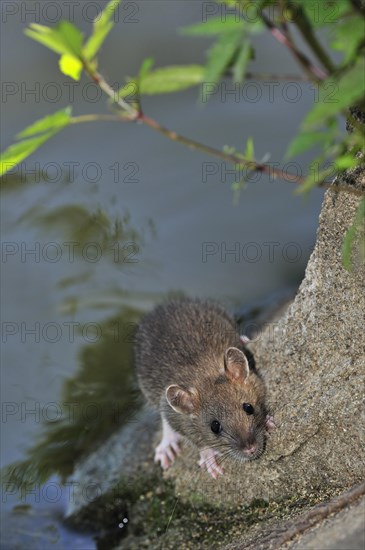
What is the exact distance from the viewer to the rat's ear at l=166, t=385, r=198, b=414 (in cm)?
534

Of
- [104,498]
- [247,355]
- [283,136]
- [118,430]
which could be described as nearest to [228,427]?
[247,355]

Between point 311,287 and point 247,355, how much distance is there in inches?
52.9

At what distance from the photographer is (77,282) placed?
8523 mm

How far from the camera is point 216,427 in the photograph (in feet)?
17.0

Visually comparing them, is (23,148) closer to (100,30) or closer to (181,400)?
(100,30)

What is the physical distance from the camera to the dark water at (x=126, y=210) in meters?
8.17

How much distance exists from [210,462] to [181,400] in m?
0.51

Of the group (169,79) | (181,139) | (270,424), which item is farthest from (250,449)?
(169,79)

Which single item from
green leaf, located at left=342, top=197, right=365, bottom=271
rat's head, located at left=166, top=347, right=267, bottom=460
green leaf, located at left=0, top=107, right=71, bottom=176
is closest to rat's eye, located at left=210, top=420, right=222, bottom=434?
rat's head, located at left=166, top=347, right=267, bottom=460

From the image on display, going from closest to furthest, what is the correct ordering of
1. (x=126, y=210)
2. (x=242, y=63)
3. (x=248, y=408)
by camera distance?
(x=242, y=63), (x=248, y=408), (x=126, y=210)

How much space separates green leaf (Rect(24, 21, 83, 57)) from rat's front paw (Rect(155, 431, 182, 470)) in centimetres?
327

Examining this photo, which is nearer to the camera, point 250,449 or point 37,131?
point 37,131

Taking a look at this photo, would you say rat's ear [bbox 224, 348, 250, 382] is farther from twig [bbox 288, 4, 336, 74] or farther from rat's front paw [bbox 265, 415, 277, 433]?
twig [bbox 288, 4, 336, 74]

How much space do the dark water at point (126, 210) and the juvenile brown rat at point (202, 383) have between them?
1679 millimetres
